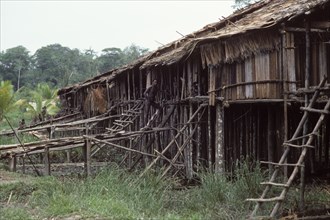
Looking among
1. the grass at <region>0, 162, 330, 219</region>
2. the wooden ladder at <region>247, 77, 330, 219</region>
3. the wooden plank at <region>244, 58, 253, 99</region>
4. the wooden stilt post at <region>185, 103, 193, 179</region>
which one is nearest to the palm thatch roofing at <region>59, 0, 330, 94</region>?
the wooden plank at <region>244, 58, 253, 99</region>

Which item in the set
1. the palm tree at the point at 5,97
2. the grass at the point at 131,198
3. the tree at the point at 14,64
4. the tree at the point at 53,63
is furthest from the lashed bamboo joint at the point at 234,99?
the tree at the point at 14,64

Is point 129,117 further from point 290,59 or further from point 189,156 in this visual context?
point 290,59

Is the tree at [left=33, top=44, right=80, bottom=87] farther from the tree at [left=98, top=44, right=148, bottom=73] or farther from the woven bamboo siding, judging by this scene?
the woven bamboo siding

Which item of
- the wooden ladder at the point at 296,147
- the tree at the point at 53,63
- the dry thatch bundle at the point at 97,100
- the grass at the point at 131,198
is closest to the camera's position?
the wooden ladder at the point at 296,147

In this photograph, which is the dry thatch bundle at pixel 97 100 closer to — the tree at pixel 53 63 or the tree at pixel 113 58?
the tree at pixel 53 63

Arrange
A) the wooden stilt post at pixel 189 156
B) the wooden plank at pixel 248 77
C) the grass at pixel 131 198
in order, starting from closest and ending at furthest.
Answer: the grass at pixel 131 198
the wooden plank at pixel 248 77
the wooden stilt post at pixel 189 156

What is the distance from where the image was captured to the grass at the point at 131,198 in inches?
293

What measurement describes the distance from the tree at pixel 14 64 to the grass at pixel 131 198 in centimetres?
3762

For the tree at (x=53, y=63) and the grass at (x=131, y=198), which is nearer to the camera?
the grass at (x=131, y=198)

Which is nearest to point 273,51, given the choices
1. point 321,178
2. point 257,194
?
point 257,194

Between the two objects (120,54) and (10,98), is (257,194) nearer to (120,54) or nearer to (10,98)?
→ (10,98)

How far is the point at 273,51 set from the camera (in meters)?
9.30

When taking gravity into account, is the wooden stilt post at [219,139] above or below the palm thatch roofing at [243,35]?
below

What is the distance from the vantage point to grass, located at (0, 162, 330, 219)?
745cm
